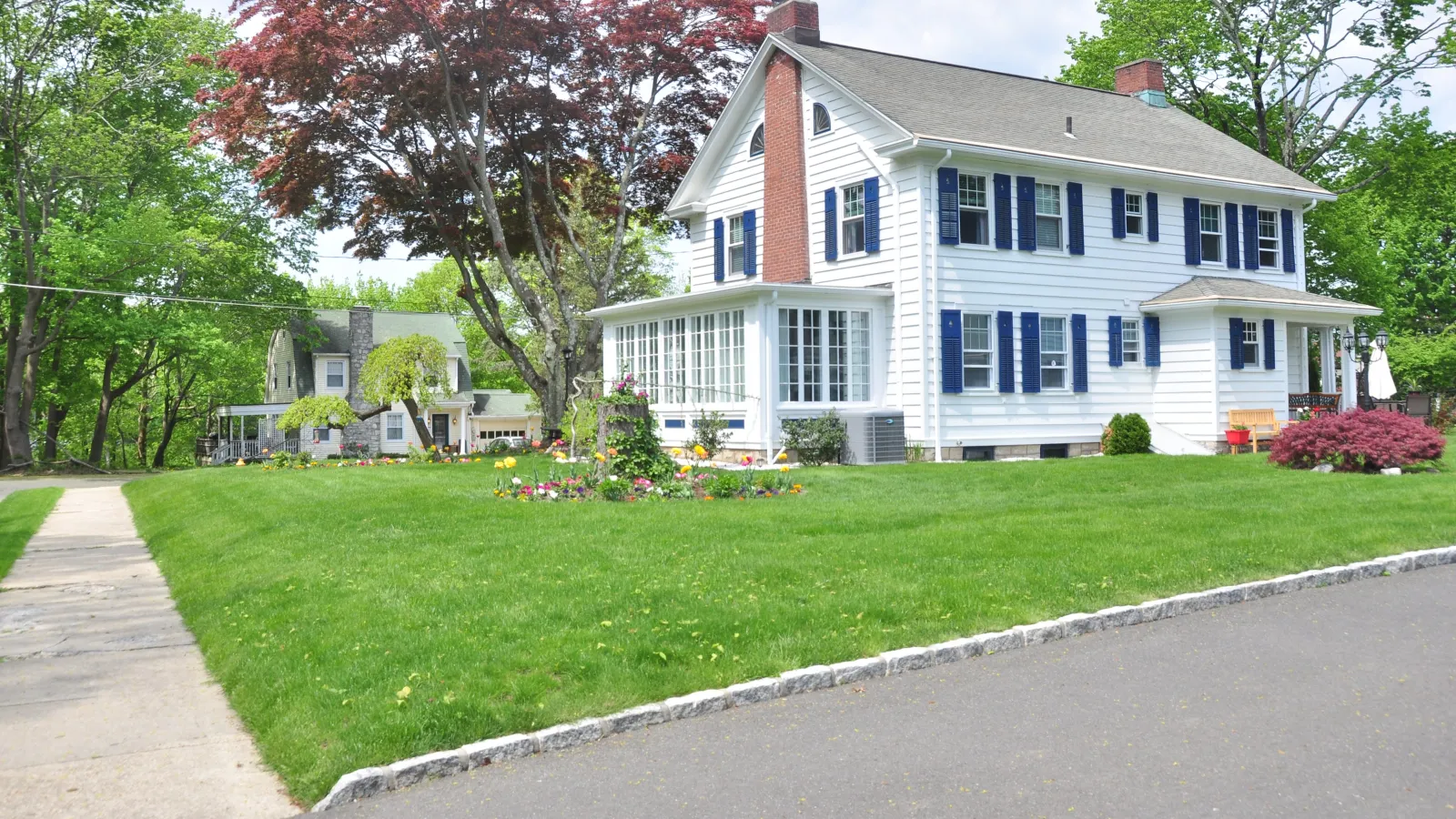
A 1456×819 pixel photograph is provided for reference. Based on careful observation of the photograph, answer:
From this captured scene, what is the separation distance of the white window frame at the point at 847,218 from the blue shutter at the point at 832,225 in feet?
0.17

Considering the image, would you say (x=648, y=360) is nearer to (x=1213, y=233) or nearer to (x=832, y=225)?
(x=832, y=225)

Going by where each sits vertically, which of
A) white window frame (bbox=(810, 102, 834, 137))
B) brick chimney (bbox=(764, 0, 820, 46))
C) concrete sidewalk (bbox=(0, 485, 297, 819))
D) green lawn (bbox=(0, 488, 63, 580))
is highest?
brick chimney (bbox=(764, 0, 820, 46))

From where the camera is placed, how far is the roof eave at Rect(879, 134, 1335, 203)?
742 inches

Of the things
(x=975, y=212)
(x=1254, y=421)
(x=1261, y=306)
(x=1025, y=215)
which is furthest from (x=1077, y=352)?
(x=1254, y=421)

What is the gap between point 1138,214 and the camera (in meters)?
22.3

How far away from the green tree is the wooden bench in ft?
53.5

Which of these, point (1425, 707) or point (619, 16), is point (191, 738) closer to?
point (1425, 707)

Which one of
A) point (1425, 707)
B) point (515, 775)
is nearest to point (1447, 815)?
point (1425, 707)

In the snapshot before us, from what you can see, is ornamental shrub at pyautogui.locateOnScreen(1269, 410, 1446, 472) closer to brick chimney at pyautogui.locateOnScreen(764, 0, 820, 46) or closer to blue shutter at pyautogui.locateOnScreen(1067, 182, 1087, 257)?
blue shutter at pyautogui.locateOnScreen(1067, 182, 1087, 257)

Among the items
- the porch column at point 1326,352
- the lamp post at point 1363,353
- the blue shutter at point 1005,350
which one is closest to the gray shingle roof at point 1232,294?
the porch column at point 1326,352

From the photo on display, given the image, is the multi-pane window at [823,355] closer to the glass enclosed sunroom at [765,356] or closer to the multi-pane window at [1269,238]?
the glass enclosed sunroom at [765,356]

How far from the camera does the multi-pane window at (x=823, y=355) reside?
757 inches

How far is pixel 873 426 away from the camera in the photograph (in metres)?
18.9

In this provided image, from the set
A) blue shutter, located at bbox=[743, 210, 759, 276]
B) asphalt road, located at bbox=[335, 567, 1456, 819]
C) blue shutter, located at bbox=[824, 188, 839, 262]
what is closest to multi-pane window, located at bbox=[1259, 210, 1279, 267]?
blue shutter, located at bbox=[824, 188, 839, 262]
